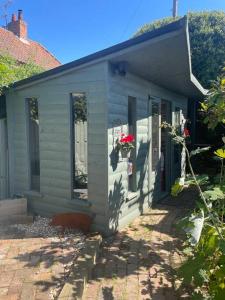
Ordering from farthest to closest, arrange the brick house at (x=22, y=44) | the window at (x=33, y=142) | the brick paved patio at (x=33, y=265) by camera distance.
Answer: the brick house at (x=22, y=44), the window at (x=33, y=142), the brick paved patio at (x=33, y=265)

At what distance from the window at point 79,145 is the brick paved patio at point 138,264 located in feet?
A: 3.45

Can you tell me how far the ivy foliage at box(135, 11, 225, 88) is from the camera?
38.8 feet

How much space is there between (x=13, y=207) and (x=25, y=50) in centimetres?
1210

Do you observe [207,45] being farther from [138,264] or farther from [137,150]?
[138,264]

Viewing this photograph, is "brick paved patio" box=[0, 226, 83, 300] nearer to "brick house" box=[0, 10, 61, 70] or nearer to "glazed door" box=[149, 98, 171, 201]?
"glazed door" box=[149, 98, 171, 201]

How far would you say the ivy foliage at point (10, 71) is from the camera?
5898mm

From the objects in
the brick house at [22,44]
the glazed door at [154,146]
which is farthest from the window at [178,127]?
the brick house at [22,44]

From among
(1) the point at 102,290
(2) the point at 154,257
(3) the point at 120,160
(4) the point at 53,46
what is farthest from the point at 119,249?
(4) the point at 53,46

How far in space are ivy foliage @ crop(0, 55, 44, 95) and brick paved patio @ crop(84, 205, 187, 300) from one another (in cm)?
345

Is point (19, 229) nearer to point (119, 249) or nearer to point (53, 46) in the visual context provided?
point (119, 249)

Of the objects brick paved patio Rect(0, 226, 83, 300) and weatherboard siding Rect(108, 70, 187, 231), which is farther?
weatherboard siding Rect(108, 70, 187, 231)

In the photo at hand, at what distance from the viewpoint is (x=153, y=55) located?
485 centimetres

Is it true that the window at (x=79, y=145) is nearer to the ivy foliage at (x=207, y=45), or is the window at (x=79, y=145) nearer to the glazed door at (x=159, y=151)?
the glazed door at (x=159, y=151)

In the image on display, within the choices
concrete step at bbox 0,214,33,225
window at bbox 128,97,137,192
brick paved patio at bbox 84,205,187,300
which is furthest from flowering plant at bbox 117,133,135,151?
concrete step at bbox 0,214,33,225
